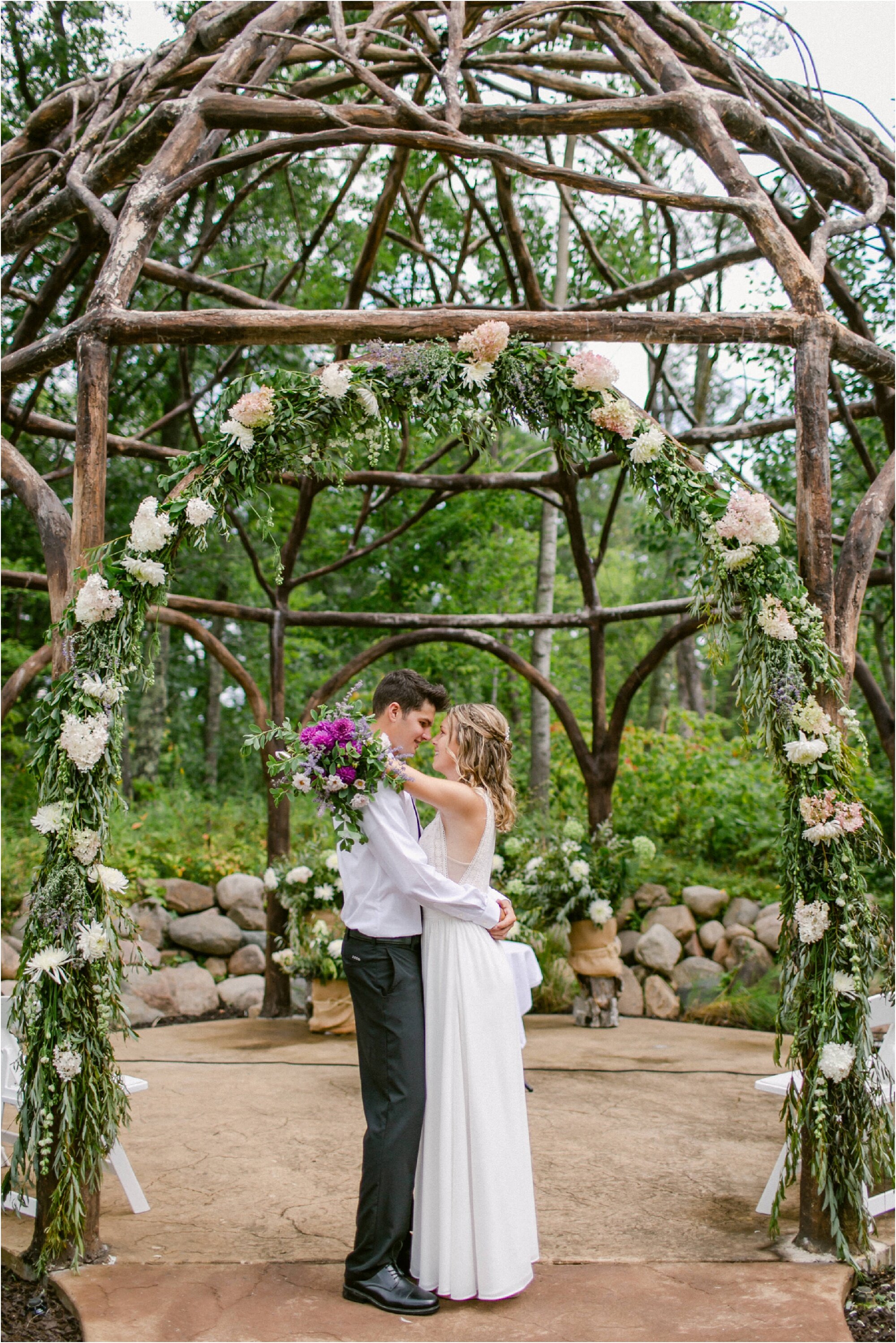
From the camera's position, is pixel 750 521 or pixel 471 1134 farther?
pixel 750 521

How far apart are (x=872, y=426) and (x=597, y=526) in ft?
48.9

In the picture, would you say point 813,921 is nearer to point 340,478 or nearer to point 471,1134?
point 471,1134

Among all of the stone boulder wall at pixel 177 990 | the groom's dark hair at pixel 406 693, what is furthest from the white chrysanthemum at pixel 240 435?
the stone boulder wall at pixel 177 990

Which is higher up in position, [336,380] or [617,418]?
[336,380]

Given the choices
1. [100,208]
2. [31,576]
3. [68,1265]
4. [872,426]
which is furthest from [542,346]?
[872,426]

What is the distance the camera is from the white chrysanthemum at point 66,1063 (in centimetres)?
358

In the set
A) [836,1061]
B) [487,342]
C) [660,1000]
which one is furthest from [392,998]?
[660,1000]

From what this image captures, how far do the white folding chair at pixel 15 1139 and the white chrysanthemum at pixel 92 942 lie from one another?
0.39 m

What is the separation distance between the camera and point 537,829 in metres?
9.77

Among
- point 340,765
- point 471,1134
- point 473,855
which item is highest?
point 340,765

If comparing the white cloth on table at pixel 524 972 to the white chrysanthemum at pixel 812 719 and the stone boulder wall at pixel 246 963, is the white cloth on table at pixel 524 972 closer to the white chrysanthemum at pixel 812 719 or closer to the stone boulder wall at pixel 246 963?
the white chrysanthemum at pixel 812 719

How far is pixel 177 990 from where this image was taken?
28.0ft

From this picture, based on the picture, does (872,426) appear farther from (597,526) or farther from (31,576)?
(597,526)

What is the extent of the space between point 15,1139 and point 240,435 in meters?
2.88
